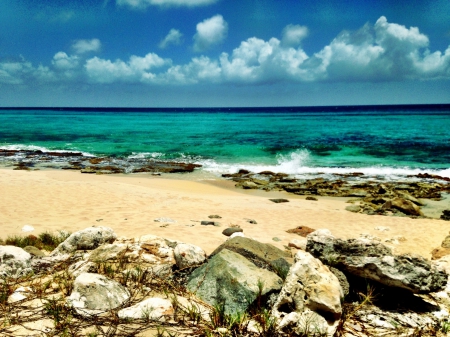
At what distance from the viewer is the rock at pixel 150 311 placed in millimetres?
3455

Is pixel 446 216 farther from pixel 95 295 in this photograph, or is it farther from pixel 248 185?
pixel 95 295

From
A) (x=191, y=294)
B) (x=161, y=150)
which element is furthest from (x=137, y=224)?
(x=161, y=150)

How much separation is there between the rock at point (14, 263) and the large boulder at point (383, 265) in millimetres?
4197

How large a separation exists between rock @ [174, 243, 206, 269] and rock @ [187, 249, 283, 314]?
15.5 inches

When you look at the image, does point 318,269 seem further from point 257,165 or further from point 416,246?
point 257,165

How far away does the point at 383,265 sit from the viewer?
13.1 feet

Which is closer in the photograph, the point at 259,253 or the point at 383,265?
the point at 383,265

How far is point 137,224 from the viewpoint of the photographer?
28.8ft

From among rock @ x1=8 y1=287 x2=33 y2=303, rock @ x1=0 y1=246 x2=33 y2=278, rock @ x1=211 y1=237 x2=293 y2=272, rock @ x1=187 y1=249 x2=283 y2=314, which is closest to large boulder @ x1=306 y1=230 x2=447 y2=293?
rock @ x1=211 y1=237 x2=293 y2=272

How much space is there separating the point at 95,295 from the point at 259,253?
2.39 m

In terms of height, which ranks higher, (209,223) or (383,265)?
(383,265)

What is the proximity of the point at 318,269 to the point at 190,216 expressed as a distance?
6619 millimetres

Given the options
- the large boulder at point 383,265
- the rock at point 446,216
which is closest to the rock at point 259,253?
the large boulder at point 383,265

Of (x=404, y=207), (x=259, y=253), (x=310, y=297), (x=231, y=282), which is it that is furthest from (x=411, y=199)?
(x=231, y=282)
